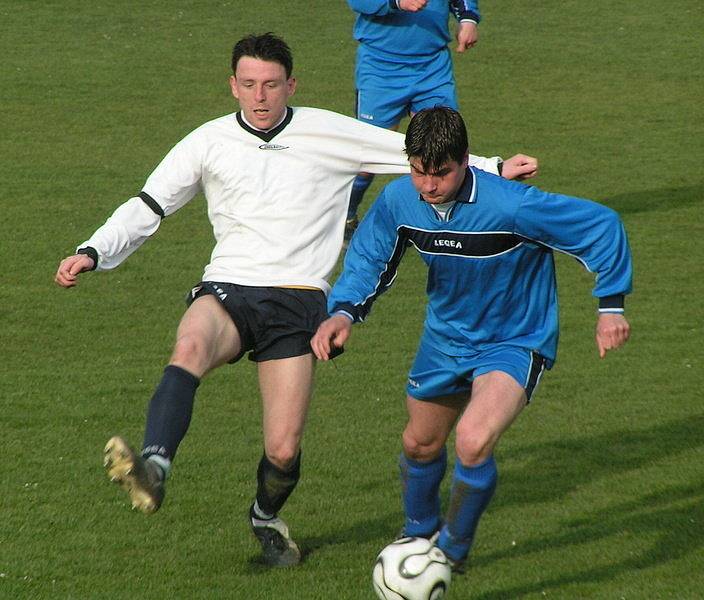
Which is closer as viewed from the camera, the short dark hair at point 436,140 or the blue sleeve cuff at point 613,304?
the short dark hair at point 436,140

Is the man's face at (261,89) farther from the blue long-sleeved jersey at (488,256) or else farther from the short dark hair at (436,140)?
the short dark hair at (436,140)

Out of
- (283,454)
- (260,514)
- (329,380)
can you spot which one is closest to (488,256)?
(283,454)

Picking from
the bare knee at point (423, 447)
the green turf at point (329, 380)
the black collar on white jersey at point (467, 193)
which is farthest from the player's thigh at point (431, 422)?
the black collar on white jersey at point (467, 193)

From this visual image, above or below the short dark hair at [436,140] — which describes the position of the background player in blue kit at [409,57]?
below

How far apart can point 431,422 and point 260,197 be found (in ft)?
4.08

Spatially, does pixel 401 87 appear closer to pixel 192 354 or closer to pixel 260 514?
pixel 260 514

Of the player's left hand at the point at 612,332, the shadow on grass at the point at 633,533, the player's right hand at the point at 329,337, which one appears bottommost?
the shadow on grass at the point at 633,533

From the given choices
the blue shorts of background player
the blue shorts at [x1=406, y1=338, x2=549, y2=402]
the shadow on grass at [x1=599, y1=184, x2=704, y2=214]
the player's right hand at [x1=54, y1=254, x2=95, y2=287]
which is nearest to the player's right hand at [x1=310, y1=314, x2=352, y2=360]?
the blue shorts at [x1=406, y1=338, x2=549, y2=402]

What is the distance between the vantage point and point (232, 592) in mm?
5816

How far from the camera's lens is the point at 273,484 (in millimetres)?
6129

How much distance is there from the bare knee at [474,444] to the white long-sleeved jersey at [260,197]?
1.16 m

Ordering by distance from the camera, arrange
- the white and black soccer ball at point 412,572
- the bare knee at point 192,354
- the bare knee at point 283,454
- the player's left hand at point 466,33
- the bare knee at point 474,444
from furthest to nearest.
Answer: the player's left hand at point 466,33, the bare knee at point 283,454, the bare knee at point 192,354, the bare knee at point 474,444, the white and black soccer ball at point 412,572

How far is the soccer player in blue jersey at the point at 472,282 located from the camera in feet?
17.5

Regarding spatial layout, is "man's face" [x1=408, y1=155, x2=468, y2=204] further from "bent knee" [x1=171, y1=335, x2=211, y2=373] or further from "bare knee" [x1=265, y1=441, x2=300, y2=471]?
"bare knee" [x1=265, y1=441, x2=300, y2=471]
